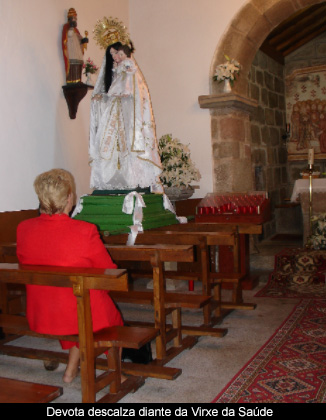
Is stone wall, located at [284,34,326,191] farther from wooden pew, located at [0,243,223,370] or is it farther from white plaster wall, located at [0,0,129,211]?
wooden pew, located at [0,243,223,370]

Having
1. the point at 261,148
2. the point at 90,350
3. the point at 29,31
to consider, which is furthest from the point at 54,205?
the point at 261,148

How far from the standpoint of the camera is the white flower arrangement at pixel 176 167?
5.74 metres

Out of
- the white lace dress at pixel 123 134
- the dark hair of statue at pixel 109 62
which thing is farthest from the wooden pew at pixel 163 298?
the dark hair of statue at pixel 109 62

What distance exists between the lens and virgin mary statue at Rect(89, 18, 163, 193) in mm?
4871

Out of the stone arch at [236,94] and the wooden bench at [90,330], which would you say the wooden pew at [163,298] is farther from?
the stone arch at [236,94]

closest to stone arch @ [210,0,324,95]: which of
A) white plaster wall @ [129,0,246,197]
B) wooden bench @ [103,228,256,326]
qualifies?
white plaster wall @ [129,0,246,197]

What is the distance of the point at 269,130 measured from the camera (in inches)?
354

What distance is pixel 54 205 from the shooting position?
2762 millimetres

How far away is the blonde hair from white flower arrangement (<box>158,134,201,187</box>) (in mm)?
3022

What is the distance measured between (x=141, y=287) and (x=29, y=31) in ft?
9.72

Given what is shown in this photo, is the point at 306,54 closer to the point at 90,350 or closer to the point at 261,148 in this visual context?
the point at 261,148

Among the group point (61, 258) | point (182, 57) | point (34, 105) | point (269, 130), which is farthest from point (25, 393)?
point (269, 130)

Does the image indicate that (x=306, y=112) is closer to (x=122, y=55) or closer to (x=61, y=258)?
(x=122, y=55)

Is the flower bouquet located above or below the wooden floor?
above
